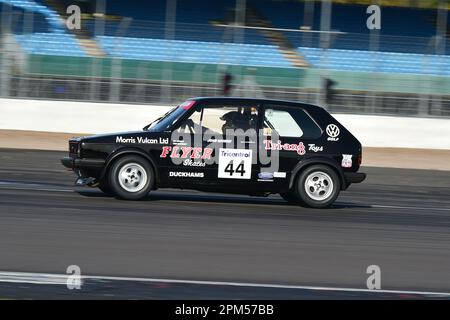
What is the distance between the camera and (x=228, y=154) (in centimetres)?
1209

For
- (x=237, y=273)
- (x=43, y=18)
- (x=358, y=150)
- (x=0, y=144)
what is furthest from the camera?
(x=43, y=18)

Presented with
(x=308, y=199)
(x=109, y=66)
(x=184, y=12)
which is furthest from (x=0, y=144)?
(x=308, y=199)

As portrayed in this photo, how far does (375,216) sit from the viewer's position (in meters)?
12.3

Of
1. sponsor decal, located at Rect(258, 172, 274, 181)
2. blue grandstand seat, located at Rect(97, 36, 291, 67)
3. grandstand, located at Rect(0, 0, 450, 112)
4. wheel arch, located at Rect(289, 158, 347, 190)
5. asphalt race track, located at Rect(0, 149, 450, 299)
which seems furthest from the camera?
blue grandstand seat, located at Rect(97, 36, 291, 67)

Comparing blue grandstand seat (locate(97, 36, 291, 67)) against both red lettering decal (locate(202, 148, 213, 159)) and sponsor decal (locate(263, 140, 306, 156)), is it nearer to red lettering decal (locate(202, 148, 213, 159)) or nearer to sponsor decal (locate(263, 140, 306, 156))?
sponsor decal (locate(263, 140, 306, 156))

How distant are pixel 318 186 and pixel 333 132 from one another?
81 centimetres

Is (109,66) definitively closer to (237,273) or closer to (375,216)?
(375,216)

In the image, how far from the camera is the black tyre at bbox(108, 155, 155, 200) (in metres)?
11.9

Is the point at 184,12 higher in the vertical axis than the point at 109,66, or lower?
higher

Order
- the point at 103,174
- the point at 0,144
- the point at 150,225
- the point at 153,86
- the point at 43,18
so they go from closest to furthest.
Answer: the point at 150,225, the point at 103,174, the point at 0,144, the point at 153,86, the point at 43,18

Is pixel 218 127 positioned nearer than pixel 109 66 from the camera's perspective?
Yes

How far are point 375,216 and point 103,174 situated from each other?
3.78 metres

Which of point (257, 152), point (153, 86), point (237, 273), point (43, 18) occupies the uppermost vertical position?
point (43, 18)

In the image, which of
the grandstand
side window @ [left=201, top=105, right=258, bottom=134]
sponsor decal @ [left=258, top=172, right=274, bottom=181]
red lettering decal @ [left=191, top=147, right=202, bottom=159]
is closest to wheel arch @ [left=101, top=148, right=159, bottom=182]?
red lettering decal @ [left=191, top=147, right=202, bottom=159]
